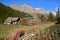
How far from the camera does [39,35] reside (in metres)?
8.17

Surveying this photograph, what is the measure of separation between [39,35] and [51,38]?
2.07 feet

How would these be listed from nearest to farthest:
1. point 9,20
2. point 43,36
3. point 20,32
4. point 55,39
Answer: point 43,36 → point 55,39 → point 20,32 → point 9,20

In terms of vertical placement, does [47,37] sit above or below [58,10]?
below

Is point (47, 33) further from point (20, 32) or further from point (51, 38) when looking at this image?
point (20, 32)

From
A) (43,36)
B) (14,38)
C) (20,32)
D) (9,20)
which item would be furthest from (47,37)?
(9,20)

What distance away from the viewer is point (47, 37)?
8164 mm

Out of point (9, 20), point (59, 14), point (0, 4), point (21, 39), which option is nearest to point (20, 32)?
point (21, 39)

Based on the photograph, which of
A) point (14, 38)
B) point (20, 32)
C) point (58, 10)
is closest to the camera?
point (14, 38)

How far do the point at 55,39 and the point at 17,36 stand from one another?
86.1 inches

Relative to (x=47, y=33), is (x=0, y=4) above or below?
above

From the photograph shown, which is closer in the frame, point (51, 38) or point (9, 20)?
point (51, 38)

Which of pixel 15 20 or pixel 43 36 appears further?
pixel 15 20

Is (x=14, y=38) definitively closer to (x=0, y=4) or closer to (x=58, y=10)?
(x=58, y=10)

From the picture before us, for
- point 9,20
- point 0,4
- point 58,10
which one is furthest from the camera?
point 0,4
